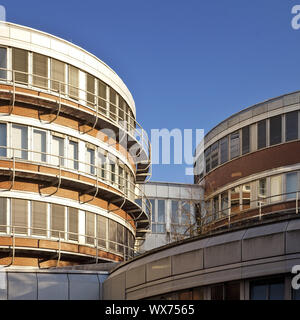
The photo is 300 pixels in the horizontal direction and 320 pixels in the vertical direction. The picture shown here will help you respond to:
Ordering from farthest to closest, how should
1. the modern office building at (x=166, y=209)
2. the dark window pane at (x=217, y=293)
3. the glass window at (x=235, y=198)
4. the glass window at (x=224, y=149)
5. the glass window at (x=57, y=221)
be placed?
the modern office building at (x=166, y=209)
the glass window at (x=224, y=149)
the glass window at (x=235, y=198)
the glass window at (x=57, y=221)
the dark window pane at (x=217, y=293)

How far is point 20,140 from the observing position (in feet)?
120

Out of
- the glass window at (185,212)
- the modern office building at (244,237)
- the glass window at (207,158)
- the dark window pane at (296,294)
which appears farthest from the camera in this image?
the glass window at (185,212)

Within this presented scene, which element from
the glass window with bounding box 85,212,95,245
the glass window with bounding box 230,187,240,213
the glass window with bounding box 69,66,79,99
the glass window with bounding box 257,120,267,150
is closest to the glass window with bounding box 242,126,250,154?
the glass window with bounding box 257,120,267,150

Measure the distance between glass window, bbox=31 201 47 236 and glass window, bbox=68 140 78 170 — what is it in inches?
118

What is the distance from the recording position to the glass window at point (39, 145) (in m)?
37.0

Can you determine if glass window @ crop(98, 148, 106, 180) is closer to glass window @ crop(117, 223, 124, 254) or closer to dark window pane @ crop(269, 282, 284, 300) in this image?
glass window @ crop(117, 223, 124, 254)

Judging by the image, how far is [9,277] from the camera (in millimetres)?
29172

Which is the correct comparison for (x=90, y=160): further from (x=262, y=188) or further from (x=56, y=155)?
(x=262, y=188)

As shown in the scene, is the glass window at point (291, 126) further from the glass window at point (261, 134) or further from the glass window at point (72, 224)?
the glass window at point (72, 224)

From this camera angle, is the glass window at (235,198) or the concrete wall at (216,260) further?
the glass window at (235,198)

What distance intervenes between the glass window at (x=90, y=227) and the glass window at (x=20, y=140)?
200 inches

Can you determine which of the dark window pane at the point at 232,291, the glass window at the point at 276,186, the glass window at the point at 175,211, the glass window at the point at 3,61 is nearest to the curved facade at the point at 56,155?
the glass window at the point at 3,61

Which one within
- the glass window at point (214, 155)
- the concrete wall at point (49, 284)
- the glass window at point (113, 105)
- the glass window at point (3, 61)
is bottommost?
the concrete wall at point (49, 284)
